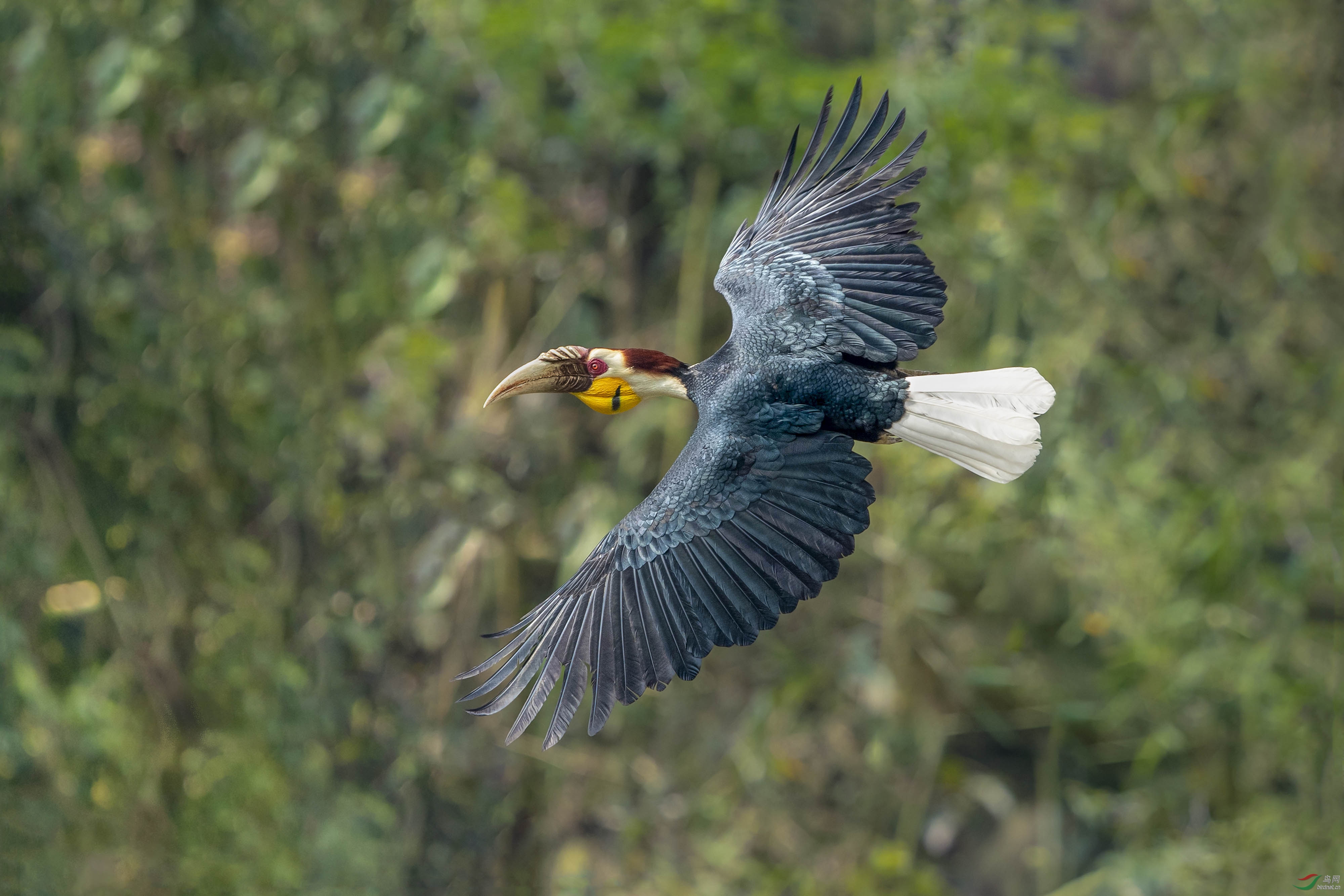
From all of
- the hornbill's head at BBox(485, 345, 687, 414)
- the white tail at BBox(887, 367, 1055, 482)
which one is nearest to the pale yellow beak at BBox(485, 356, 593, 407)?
the hornbill's head at BBox(485, 345, 687, 414)

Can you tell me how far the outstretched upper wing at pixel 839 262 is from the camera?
8.25 ft

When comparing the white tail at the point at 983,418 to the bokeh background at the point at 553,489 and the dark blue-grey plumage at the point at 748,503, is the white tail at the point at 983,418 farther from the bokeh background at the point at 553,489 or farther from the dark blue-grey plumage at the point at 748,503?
the bokeh background at the point at 553,489

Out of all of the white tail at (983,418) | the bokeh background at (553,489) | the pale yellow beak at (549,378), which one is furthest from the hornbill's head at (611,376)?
the bokeh background at (553,489)

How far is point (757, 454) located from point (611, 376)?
0.37 meters

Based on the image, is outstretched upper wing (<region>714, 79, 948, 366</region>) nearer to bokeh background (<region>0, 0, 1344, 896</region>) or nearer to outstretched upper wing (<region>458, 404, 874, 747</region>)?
outstretched upper wing (<region>458, 404, 874, 747</region>)

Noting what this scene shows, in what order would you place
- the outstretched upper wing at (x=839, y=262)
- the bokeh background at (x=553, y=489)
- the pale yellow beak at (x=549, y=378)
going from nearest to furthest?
the pale yellow beak at (x=549, y=378), the outstretched upper wing at (x=839, y=262), the bokeh background at (x=553, y=489)

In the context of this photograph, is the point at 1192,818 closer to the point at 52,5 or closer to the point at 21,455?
the point at 21,455

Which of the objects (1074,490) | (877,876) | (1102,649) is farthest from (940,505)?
(877,876)

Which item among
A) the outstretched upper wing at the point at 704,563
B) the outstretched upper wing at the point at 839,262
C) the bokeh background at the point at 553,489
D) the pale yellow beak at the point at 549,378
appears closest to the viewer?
the outstretched upper wing at the point at 704,563

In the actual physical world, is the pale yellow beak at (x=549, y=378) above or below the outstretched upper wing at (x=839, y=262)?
below

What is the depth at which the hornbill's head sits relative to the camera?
2531 millimetres

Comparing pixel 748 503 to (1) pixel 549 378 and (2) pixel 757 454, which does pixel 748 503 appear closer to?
(2) pixel 757 454

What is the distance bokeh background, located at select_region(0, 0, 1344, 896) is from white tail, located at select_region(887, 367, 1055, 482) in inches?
66.6

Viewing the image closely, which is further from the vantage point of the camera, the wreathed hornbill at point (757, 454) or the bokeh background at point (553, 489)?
the bokeh background at point (553, 489)
